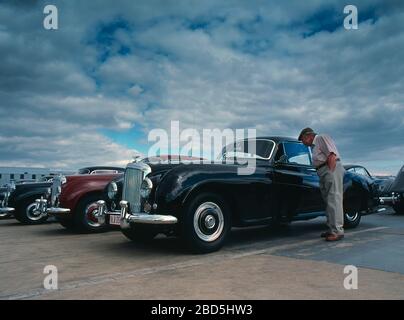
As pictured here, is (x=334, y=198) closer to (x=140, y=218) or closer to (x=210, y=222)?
(x=210, y=222)

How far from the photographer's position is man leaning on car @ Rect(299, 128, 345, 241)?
5.77 m

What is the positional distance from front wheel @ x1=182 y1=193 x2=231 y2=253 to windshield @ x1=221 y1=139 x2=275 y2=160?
4.59 ft

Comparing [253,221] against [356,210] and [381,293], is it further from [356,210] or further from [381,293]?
[356,210]

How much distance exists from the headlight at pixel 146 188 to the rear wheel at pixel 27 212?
18.1 ft

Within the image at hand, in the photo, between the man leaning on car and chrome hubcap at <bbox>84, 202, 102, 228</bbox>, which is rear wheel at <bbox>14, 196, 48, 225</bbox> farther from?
the man leaning on car

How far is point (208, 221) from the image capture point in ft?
15.7

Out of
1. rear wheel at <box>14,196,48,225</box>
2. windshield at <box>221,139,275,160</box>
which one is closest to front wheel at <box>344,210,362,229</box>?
windshield at <box>221,139,275,160</box>

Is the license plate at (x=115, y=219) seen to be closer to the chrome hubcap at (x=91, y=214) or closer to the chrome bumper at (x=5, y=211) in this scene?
the chrome hubcap at (x=91, y=214)

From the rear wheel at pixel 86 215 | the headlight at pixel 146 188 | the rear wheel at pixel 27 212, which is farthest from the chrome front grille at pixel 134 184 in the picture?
the rear wheel at pixel 27 212

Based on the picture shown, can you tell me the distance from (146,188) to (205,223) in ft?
2.86

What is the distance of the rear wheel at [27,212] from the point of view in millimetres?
9203

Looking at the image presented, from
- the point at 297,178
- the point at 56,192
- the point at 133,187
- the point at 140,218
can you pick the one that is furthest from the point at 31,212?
the point at 297,178
